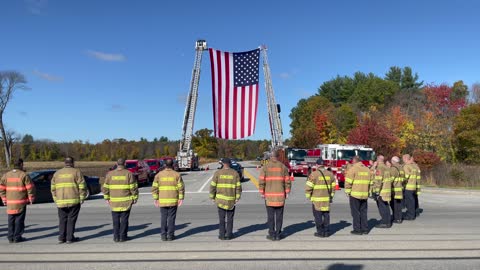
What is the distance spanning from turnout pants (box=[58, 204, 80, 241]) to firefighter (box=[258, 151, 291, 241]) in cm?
389

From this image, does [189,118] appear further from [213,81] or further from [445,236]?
[445,236]

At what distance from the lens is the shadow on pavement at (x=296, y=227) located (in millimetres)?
10469

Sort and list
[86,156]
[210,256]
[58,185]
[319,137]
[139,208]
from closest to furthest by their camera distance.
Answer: [210,256] < [58,185] < [139,208] < [319,137] < [86,156]

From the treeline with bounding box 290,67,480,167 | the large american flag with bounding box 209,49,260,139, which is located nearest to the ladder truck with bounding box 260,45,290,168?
the treeline with bounding box 290,67,480,167

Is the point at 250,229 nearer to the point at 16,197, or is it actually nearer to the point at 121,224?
the point at 121,224

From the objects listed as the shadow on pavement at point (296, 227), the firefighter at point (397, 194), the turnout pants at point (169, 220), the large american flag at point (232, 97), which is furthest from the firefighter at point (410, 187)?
the large american flag at point (232, 97)

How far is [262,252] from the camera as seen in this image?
832cm

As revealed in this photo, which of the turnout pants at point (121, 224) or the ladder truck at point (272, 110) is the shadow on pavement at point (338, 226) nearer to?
the turnout pants at point (121, 224)

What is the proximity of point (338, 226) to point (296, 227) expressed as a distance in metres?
1.08

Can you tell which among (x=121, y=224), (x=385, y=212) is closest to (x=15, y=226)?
(x=121, y=224)

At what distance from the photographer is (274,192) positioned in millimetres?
9531

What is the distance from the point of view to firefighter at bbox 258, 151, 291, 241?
374 inches

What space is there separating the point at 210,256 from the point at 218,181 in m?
2.02

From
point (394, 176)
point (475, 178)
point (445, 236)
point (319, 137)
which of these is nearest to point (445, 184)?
point (475, 178)
